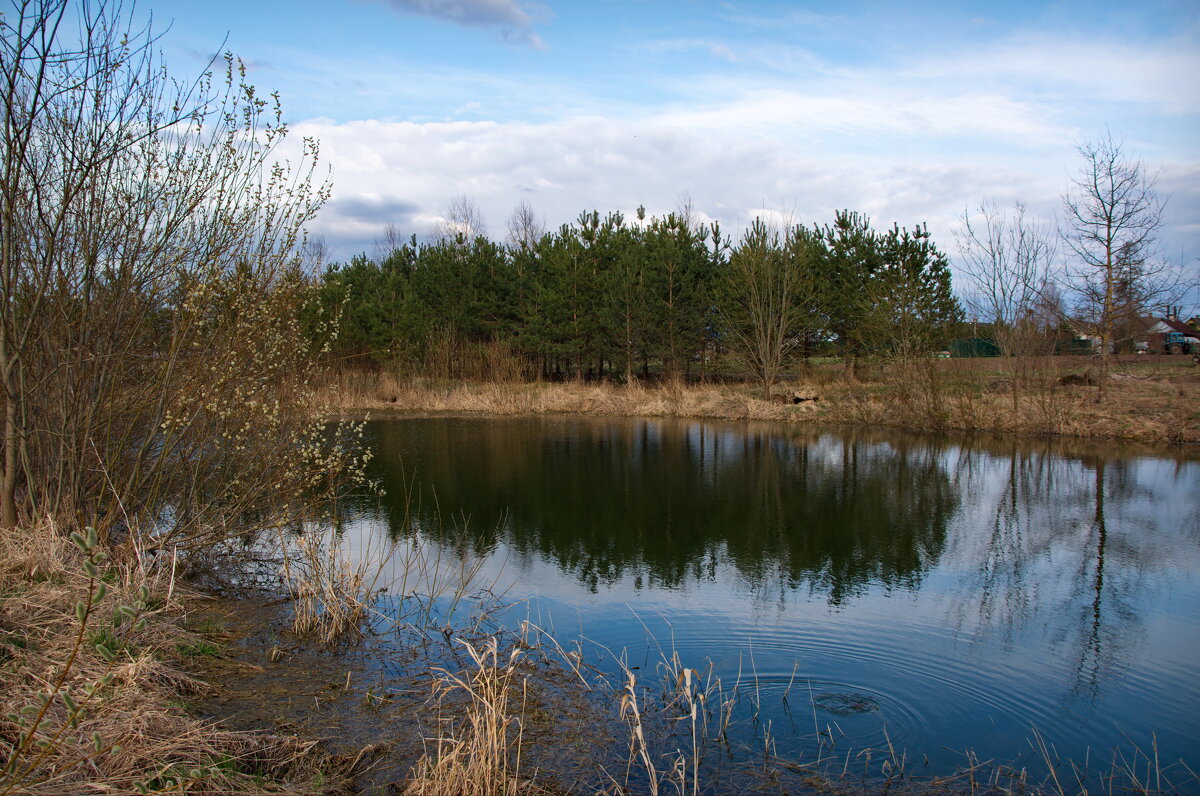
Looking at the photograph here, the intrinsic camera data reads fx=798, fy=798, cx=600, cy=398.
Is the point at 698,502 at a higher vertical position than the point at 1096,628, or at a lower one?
higher

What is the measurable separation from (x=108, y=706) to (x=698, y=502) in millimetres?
8811

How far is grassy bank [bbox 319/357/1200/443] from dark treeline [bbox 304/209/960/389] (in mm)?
1214

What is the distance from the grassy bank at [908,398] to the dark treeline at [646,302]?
1.21 m

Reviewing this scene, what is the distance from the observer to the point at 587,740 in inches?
164

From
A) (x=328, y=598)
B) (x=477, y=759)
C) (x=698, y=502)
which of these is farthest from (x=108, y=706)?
(x=698, y=502)

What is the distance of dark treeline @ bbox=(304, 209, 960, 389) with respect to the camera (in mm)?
24484

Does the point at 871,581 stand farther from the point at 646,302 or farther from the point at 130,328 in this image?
the point at 646,302

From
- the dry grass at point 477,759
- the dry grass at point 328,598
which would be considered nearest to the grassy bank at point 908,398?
the dry grass at point 328,598

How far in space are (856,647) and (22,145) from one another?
6699 millimetres

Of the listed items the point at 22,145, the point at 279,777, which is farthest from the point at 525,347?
the point at 279,777

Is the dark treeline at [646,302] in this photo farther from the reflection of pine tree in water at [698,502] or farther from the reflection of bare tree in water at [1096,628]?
the reflection of bare tree in water at [1096,628]

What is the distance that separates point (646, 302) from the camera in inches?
1076

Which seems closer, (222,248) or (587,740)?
(587,740)

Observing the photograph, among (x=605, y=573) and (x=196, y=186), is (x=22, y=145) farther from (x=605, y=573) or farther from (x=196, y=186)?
(x=605, y=573)
